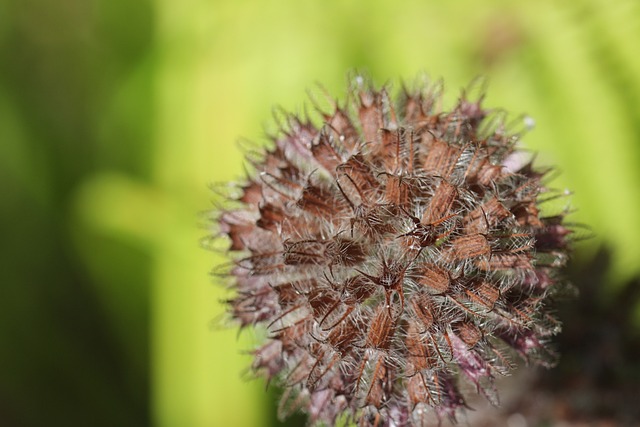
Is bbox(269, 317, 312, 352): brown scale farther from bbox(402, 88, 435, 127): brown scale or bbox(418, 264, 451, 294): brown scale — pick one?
bbox(402, 88, 435, 127): brown scale

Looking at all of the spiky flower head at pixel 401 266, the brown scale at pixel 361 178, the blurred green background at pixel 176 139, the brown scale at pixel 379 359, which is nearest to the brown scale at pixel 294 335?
the spiky flower head at pixel 401 266

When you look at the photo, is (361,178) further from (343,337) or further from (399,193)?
(343,337)

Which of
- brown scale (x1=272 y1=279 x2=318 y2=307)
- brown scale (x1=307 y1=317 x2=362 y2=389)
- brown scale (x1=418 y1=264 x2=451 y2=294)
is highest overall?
brown scale (x1=418 y1=264 x2=451 y2=294)

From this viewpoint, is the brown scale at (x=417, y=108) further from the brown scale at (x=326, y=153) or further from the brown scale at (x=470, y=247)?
the brown scale at (x=470, y=247)

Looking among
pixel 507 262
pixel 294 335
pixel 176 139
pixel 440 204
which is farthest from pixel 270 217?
pixel 176 139

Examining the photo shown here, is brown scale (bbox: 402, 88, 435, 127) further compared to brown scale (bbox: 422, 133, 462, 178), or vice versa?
brown scale (bbox: 402, 88, 435, 127)

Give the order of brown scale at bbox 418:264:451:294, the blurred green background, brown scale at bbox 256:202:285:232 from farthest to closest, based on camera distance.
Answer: the blurred green background
brown scale at bbox 256:202:285:232
brown scale at bbox 418:264:451:294

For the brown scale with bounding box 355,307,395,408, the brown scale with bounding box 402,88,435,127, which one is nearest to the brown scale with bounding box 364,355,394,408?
the brown scale with bounding box 355,307,395,408

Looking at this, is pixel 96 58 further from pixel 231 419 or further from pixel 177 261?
pixel 231 419
